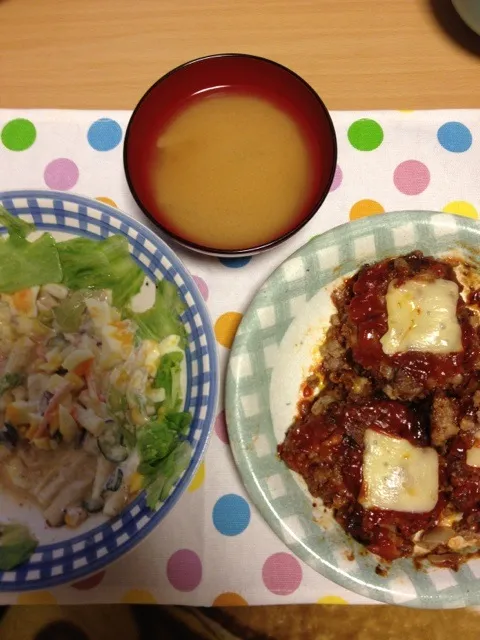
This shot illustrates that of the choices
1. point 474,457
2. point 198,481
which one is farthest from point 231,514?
point 474,457

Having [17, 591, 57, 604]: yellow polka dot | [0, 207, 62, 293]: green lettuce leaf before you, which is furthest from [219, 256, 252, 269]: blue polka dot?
[17, 591, 57, 604]: yellow polka dot

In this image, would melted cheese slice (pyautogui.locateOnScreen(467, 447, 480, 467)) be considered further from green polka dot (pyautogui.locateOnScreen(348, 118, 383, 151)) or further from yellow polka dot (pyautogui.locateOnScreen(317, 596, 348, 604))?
green polka dot (pyautogui.locateOnScreen(348, 118, 383, 151))

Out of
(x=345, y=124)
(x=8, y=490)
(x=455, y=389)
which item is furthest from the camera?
(x=345, y=124)

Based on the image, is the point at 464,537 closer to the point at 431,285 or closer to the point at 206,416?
the point at 431,285

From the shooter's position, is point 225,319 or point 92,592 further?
point 225,319

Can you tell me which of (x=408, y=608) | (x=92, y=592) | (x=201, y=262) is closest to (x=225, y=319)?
(x=201, y=262)

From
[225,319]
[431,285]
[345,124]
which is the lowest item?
[225,319]
